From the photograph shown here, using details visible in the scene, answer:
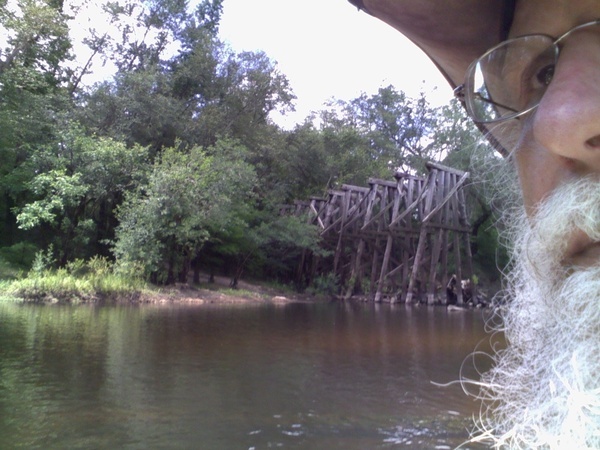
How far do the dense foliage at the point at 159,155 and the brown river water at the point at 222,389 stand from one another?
4.38m

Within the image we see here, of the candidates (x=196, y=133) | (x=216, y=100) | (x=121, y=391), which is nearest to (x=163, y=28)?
(x=216, y=100)

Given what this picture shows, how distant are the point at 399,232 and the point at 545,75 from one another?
16966mm

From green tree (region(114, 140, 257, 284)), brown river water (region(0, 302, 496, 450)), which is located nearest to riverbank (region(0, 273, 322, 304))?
green tree (region(114, 140, 257, 284))

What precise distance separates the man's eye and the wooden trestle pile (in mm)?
12899

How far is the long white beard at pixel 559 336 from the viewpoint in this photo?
61 centimetres

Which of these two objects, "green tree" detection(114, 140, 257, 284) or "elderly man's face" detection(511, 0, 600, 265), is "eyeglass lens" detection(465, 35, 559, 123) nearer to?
"elderly man's face" detection(511, 0, 600, 265)

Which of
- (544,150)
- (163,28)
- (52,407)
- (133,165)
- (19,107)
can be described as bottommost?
(52,407)

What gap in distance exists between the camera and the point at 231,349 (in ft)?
20.8

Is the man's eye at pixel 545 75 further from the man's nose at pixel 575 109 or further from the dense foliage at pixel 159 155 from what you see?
the dense foliage at pixel 159 155

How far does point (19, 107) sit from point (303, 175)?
12.0 m

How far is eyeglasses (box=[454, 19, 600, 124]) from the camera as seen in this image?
822 mm

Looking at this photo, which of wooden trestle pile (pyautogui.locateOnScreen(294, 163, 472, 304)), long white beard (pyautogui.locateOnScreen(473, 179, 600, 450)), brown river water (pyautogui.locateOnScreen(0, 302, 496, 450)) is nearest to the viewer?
long white beard (pyautogui.locateOnScreen(473, 179, 600, 450))

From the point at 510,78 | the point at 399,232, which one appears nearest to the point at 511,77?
the point at 510,78

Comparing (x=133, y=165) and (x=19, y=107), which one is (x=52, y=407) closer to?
(x=133, y=165)
